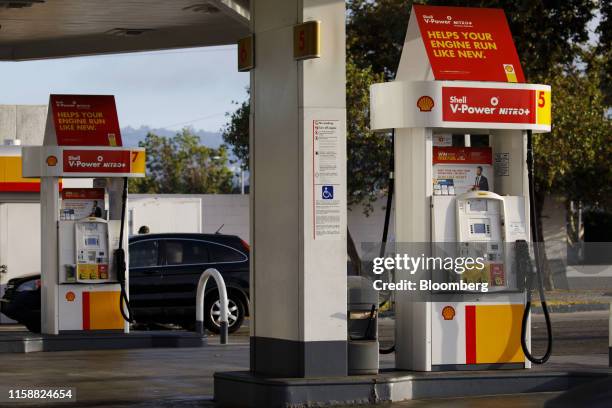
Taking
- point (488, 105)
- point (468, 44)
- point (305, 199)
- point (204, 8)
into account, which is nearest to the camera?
point (305, 199)

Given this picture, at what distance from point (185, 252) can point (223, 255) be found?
2.12ft

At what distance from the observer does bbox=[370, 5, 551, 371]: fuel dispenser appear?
11328mm

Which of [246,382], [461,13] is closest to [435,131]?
[461,13]

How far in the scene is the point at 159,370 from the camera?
45.1 feet

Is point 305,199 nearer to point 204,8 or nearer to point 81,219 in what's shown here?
point 204,8

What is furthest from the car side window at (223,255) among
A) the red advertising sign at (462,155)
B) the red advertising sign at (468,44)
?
the red advertising sign at (468,44)

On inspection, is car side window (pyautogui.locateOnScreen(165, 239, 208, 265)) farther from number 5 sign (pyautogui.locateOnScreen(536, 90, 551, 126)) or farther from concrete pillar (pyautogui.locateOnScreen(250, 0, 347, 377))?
number 5 sign (pyautogui.locateOnScreen(536, 90, 551, 126))

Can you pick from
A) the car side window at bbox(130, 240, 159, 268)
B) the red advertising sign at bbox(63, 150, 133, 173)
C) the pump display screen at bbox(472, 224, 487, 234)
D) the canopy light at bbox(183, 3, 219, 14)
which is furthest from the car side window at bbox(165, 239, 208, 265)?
the pump display screen at bbox(472, 224, 487, 234)

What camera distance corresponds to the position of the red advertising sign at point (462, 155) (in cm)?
1173

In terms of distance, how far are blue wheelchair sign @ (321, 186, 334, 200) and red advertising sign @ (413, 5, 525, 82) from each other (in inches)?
64.3

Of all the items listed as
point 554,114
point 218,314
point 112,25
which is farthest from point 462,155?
point 554,114

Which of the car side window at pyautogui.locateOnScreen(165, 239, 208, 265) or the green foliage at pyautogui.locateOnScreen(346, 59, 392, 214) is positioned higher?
the green foliage at pyautogui.locateOnScreen(346, 59, 392, 214)

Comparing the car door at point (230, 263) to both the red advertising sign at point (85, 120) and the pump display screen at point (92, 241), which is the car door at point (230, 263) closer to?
the pump display screen at point (92, 241)

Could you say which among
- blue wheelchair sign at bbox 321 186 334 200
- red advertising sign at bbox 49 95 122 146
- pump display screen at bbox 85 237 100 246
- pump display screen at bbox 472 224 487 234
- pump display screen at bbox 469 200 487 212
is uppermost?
red advertising sign at bbox 49 95 122 146
